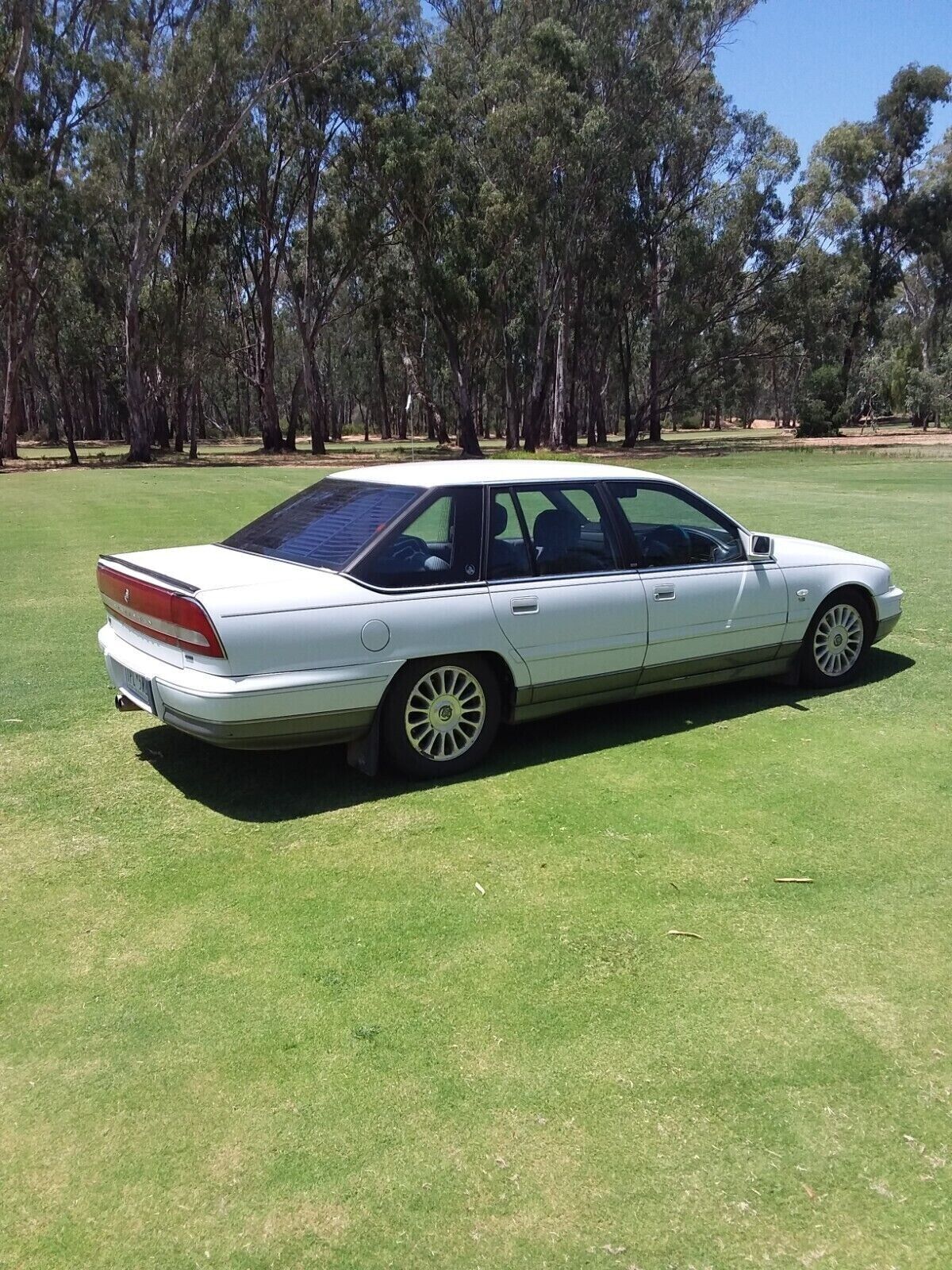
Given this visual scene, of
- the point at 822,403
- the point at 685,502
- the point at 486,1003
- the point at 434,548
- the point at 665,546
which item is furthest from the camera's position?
the point at 822,403

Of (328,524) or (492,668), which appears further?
(328,524)

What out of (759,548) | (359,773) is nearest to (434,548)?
(359,773)

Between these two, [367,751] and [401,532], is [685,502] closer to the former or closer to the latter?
[401,532]

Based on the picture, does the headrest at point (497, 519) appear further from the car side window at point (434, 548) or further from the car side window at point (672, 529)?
the car side window at point (672, 529)

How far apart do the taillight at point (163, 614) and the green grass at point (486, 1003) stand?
0.81 meters

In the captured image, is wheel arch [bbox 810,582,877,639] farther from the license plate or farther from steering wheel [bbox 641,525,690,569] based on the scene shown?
the license plate

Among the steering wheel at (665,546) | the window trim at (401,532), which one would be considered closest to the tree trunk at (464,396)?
the steering wheel at (665,546)

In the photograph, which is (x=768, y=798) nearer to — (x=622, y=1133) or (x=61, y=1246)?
(x=622, y=1133)

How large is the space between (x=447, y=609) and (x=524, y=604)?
47 centimetres

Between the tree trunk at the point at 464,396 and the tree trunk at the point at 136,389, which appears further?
the tree trunk at the point at 464,396

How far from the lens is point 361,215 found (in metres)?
42.8

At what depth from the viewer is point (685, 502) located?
642 centimetres

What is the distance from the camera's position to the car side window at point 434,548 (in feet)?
17.1

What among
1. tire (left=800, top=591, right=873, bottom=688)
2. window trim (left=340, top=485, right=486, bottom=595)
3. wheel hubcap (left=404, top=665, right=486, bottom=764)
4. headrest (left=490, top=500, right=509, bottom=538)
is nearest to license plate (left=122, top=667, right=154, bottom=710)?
window trim (left=340, top=485, right=486, bottom=595)
